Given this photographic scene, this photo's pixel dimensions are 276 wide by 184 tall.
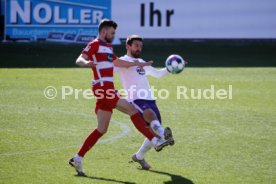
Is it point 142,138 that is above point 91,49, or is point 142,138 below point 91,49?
below

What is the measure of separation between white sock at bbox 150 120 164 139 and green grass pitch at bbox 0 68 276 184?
18.3 inches

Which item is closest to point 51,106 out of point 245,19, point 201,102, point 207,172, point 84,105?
point 84,105

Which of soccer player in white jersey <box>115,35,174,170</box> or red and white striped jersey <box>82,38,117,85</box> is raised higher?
red and white striped jersey <box>82,38,117,85</box>

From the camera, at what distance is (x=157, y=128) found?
8.67 meters

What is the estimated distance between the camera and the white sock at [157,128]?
8609 millimetres

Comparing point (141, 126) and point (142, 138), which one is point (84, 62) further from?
point (142, 138)

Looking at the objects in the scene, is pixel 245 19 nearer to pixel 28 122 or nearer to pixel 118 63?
pixel 28 122

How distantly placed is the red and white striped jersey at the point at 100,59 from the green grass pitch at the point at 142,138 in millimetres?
1194

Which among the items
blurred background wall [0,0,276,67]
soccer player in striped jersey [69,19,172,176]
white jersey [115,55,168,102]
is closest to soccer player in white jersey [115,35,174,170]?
white jersey [115,55,168,102]

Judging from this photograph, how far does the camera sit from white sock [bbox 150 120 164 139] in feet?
28.2

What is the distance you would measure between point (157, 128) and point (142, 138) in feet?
6.40

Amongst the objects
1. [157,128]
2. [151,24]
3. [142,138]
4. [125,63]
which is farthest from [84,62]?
[151,24]

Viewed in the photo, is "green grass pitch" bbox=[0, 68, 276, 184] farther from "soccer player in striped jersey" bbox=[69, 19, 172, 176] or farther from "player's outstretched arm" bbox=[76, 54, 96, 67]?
"player's outstretched arm" bbox=[76, 54, 96, 67]

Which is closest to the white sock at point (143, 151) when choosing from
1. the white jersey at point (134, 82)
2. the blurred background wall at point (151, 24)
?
the white jersey at point (134, 82)
